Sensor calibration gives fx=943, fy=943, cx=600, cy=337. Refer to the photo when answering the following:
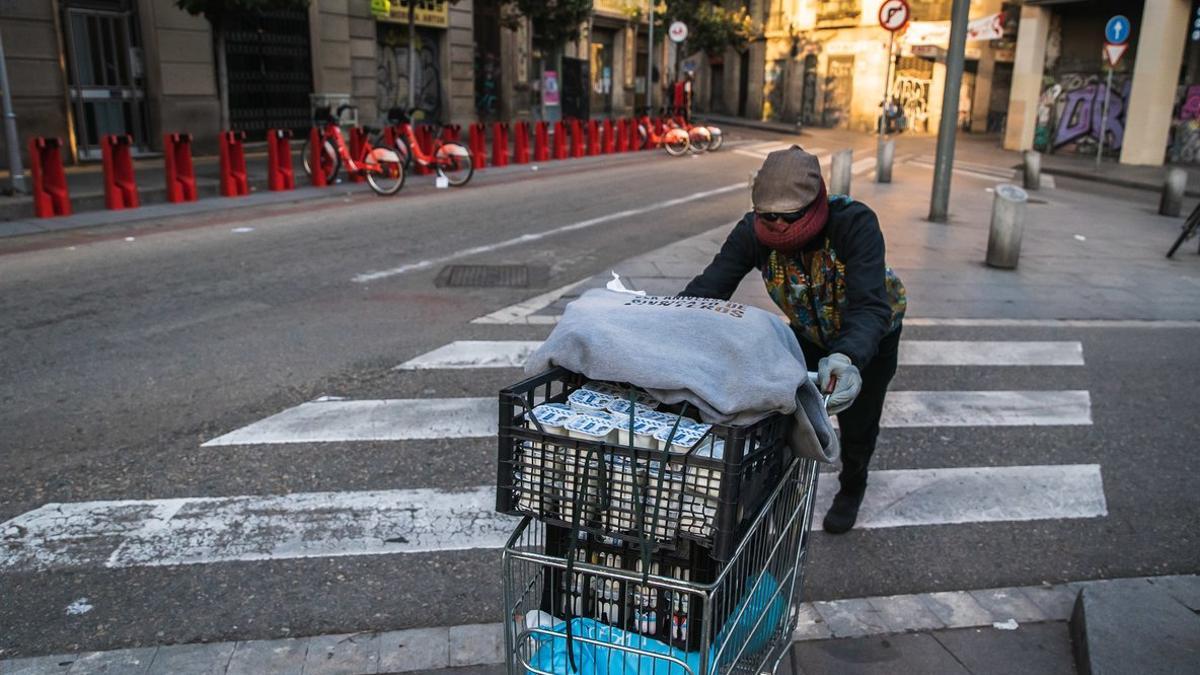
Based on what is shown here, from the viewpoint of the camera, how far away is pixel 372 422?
5480 millimetres

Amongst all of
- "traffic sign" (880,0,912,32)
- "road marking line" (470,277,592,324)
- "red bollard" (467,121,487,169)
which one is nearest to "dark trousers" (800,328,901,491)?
"road marking line" (470,277,592,324)

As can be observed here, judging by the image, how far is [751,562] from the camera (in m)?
2.42

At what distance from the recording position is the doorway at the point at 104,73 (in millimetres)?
17219

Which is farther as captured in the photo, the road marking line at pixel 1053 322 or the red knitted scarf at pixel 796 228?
the road marking line at pixel 1053 322

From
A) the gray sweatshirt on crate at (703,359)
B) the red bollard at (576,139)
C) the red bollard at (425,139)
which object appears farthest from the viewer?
the red bollard at (576,139)

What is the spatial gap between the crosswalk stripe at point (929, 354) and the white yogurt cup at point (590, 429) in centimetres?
437

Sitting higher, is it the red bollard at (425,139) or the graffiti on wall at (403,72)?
the graffiti on wall at (403,72)

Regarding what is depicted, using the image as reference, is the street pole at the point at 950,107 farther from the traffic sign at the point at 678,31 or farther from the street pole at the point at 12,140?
the traffic sign at the point at 678,31

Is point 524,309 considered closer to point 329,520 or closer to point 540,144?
point 329,520

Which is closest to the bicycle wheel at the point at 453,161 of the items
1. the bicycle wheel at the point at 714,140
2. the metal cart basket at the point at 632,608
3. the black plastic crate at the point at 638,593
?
the bicycle wheel at the point at 714,140

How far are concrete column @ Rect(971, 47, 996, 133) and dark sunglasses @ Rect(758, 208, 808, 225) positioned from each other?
128ft

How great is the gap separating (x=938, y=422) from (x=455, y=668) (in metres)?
3.72

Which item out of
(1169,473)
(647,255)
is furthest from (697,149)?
(1169,473)

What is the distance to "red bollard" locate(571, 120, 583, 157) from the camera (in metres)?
22.0
